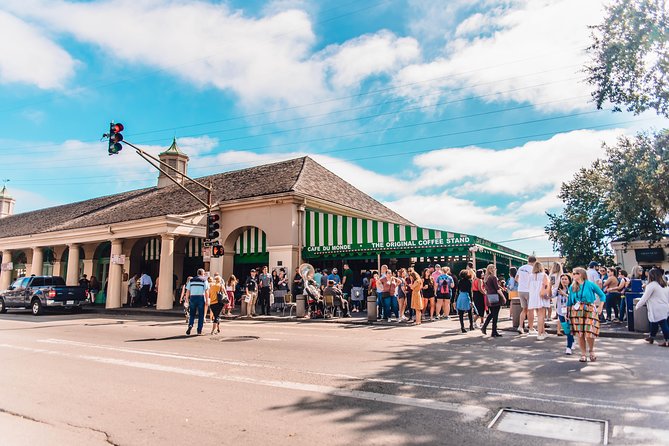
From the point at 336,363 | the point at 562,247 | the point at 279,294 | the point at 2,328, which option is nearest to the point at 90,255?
the point at 2,328

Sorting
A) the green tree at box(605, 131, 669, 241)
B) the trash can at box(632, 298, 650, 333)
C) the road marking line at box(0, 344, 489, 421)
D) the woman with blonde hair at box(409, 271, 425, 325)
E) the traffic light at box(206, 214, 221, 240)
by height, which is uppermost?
the green tree at box(605, 131, 669, 241)

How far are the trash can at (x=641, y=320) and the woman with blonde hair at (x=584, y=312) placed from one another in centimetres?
497

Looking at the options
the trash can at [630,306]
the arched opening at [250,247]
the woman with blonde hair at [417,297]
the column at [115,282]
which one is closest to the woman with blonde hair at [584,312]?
the trash can at [630,306]

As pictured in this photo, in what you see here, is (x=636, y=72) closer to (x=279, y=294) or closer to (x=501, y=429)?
(x=279, y=294)

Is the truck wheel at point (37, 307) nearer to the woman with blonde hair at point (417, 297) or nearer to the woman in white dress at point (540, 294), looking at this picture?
the woman with blonde hair at point (417, 297)

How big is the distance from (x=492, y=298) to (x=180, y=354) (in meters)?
7.34

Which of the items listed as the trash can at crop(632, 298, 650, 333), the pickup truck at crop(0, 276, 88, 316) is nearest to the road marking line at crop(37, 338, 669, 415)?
the trash can at crop(632, 298, 650, 333)

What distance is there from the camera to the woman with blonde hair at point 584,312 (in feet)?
24.8

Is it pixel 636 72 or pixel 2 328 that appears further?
pixel 636 72

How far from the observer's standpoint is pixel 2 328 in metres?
14.5

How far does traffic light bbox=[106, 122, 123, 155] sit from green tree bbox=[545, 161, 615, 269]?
35352mm

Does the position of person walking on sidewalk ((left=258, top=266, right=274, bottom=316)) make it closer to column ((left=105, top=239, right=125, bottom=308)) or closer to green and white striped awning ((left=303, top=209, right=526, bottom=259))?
green and white striped awning ((left=303, top=209, right=526, bottom=259))

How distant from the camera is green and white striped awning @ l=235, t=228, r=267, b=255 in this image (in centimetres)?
2302

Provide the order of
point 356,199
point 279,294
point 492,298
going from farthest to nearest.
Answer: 1. point 356,199
2. point 279,294
3. point 492,298
